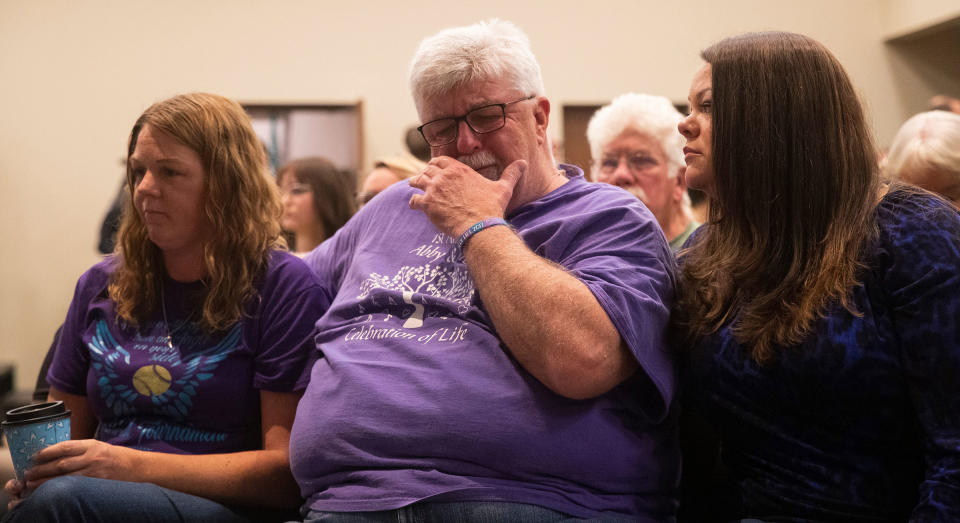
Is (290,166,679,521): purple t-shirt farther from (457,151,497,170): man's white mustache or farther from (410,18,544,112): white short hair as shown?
(410,18,544,112): white short hair

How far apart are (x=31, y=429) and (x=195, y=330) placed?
1.21 feet

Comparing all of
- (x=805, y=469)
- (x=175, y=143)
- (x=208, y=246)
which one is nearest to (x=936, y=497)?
(x=805, y=469)

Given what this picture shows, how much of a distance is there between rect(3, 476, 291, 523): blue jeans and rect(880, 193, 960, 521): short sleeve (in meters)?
1.13

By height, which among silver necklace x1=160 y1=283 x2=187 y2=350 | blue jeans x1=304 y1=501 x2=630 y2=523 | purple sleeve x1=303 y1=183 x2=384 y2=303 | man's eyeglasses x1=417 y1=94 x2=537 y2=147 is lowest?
blue jeans x1=304 y1=501 x2=630 y2=523

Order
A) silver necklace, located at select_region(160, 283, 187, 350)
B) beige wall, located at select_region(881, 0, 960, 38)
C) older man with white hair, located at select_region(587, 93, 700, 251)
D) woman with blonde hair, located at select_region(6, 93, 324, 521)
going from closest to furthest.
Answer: woman with blonde hair, located at select_region(6, 93, 324, 521)
silver necklace, located at select_region(160, 283, 187, 350)
older man with white hair, located at select_region(587, 93, 700, 251)
beige wall, located at select_region(881, 0, 960, 38)

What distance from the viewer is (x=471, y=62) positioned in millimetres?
1605

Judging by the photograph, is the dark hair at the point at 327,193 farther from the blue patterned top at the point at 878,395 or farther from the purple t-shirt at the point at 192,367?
the blue patterned top at the point at 878,395

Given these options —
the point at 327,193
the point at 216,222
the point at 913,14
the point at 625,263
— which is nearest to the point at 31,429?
the point at 216,222

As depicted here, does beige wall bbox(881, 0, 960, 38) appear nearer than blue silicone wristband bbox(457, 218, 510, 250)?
No

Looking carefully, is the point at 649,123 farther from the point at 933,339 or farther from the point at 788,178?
the point at 933,339

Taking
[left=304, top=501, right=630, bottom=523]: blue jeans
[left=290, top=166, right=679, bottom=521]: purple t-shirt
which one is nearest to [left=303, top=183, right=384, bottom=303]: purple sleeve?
[left=290, top=166, right=679, bottom=521]: purple t-shirt

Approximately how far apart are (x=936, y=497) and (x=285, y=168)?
2758 mm

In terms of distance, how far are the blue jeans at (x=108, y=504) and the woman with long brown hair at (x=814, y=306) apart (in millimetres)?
884

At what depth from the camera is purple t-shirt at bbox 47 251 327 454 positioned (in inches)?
63.9
